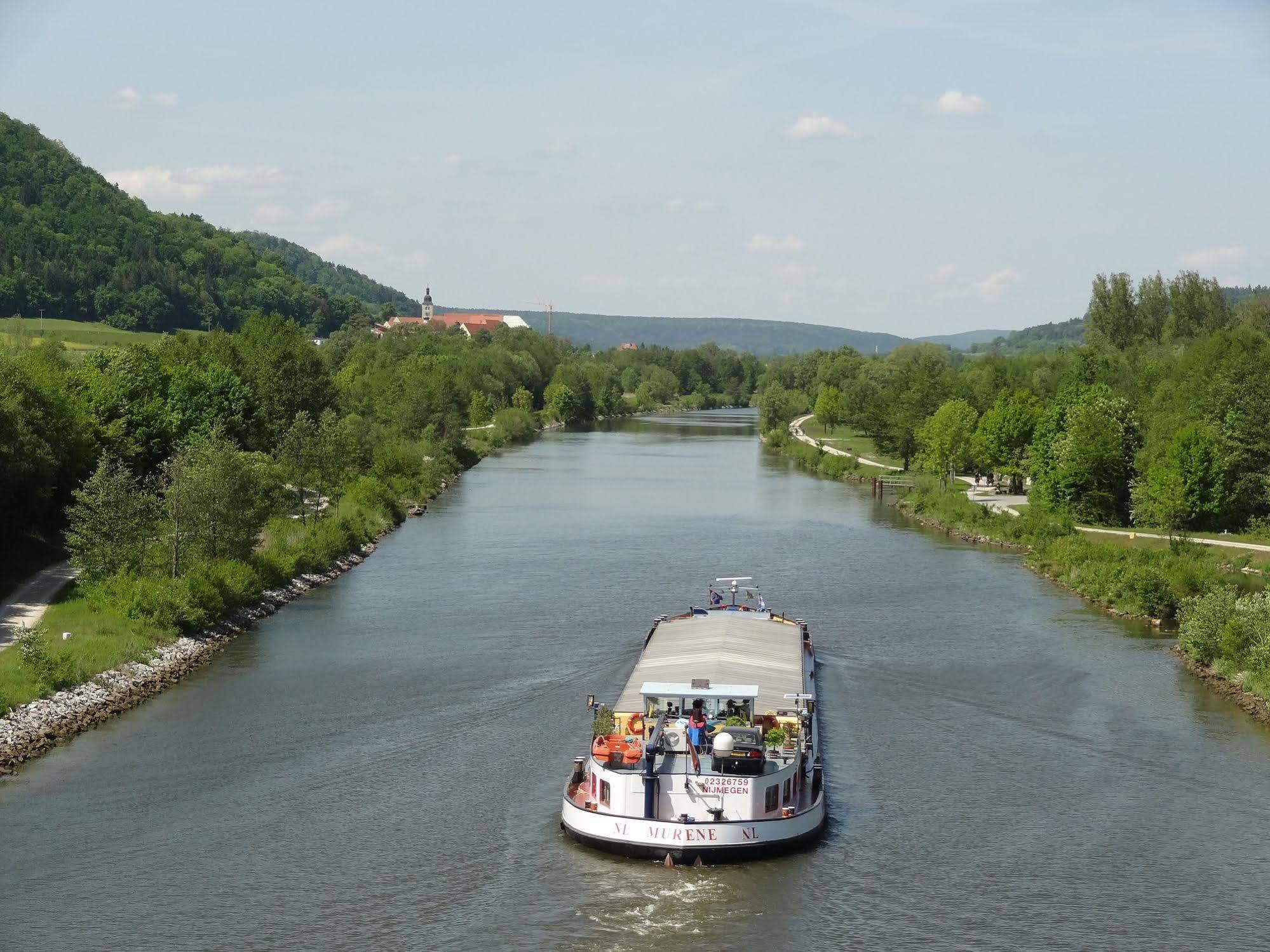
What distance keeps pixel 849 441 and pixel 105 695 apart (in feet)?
354

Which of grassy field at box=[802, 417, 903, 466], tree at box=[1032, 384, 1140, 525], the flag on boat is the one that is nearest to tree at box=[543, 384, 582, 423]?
grassy field at box=[802, 417, 903, 466]

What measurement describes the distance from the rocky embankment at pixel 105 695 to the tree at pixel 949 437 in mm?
55234

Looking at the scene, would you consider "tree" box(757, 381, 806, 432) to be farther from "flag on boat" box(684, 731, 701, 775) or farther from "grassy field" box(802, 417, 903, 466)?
"flag on boat" box(684, 731, 701, 775)

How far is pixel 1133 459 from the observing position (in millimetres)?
69625

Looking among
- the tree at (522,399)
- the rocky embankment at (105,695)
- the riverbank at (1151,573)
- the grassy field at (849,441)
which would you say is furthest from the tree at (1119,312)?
the rocky embankment at (105,695)

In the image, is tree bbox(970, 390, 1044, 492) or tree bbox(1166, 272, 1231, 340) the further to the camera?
tree bbox(1166, 272, 1231, 340)

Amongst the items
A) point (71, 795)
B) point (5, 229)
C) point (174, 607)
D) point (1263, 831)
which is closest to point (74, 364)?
point (174, 607)

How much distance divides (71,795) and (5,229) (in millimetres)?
141084

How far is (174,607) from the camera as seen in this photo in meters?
41.7

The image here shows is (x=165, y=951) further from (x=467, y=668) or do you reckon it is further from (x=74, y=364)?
(x=74, y=364)

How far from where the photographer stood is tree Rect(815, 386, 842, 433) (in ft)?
483

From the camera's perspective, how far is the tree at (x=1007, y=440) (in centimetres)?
8662

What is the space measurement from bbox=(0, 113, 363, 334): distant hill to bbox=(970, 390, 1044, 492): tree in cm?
10622

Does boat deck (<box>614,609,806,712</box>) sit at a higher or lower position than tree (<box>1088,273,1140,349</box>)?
lower
